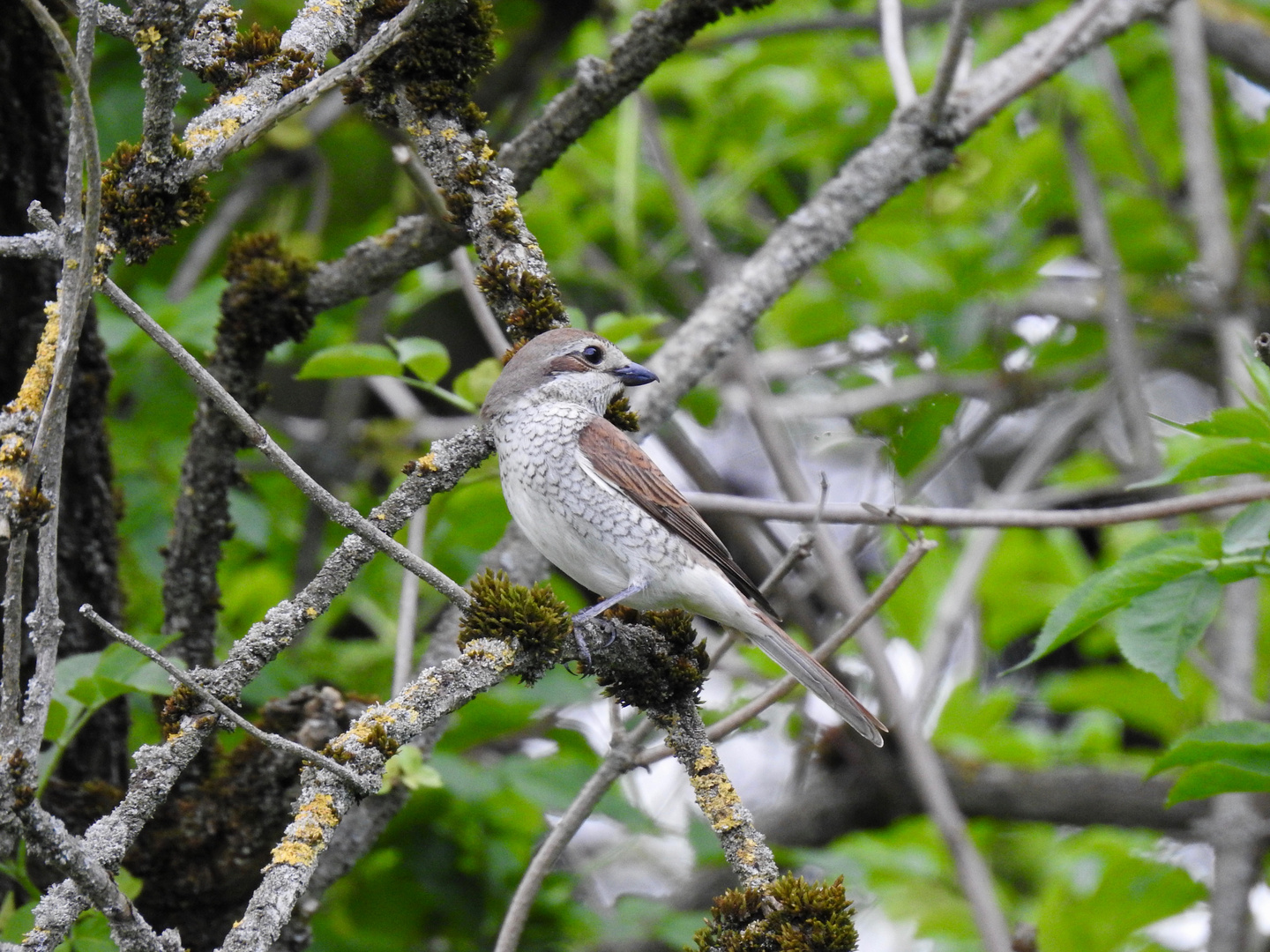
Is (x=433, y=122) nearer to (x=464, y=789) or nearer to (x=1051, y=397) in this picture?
(x=464, y=789)

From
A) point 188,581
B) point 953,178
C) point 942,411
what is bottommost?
point 188,581

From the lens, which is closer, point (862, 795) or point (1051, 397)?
point (862, 795)

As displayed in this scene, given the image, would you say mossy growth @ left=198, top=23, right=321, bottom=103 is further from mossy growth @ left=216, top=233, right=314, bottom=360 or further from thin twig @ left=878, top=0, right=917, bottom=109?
thin twig @ left=878, top=0, right=917, bottom=109

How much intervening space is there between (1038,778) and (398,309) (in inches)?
140

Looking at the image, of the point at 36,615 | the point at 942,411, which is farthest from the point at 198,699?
the point at 942,411

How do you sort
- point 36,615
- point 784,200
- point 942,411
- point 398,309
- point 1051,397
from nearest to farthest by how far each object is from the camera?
point 36,615
point 942,411
point 398,309
point 784,200
point 1051,397

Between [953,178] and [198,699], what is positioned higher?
[953,178]

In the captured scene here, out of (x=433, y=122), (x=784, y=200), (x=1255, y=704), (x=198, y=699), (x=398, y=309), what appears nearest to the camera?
(x=198, y=699)

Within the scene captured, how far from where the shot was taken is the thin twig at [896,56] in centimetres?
390

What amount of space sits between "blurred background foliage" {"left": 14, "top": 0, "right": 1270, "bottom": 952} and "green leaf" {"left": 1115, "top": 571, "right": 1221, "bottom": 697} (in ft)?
3.75

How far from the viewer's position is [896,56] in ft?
13.0

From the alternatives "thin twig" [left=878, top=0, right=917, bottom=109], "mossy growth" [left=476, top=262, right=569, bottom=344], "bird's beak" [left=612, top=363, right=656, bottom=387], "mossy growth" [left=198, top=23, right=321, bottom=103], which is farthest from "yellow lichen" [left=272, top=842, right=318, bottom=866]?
"thin twig" [left=878, top=0, right=917, bottom=109]

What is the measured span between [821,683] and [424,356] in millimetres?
1249

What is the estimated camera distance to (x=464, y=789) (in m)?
3.39
